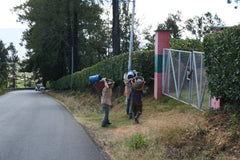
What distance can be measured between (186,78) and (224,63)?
3837 millimetres

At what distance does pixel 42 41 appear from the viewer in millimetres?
41594

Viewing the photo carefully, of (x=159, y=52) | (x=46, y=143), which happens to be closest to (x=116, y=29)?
(x=159, y=52)

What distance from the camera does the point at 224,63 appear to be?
25.3 feet

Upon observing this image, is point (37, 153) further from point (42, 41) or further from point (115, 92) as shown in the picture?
point (42, 41)

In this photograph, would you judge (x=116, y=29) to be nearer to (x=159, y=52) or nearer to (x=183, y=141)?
(x=159, y=52)

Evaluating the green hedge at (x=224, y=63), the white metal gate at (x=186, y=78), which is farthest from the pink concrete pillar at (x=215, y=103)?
the white metal gate at (x=186, y=78)

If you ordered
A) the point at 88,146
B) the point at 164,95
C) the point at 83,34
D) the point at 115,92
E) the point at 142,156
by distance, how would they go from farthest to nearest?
the point at 83,34 < the point at 115,92 < the point at 164,95 < the point at 88,146 < the point at 142,156

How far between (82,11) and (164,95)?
90.9 ft

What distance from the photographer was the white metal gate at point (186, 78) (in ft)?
32.7

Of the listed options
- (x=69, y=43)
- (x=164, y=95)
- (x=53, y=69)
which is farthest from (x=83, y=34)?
(x=164, y=95)

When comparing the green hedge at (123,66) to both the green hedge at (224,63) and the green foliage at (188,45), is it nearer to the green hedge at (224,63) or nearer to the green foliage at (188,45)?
the green foliage at (188,45)

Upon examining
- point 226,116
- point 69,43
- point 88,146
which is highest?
point 69,43

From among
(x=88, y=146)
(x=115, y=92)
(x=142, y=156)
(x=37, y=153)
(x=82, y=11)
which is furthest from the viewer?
(x=82, y=11)

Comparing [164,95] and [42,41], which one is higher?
[42,41]
